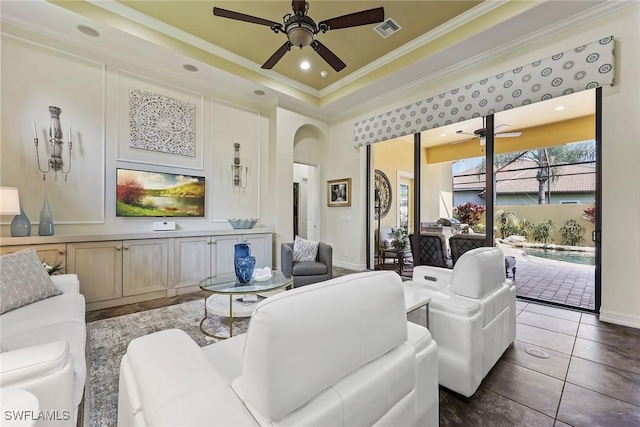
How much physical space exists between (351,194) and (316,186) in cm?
97

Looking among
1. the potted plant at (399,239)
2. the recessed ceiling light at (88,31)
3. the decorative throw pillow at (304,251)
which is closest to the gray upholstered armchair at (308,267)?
the decorative throw pillow at (304,251)

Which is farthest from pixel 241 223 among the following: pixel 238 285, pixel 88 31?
pixel 88 31

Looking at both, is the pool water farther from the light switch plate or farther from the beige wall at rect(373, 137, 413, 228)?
the light switch plate

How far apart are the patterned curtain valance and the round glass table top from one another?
130 inches

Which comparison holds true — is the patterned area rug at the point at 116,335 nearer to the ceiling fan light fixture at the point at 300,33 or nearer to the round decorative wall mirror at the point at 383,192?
the ceiling fan light fixture at the point at 300,33

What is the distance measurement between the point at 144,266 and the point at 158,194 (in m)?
1.10

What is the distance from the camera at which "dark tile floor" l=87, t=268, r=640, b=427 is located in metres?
1.51

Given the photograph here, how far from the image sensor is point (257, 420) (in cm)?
69

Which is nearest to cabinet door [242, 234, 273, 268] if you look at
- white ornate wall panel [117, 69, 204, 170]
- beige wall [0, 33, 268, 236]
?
beige wall [0, 33, 268, 236]

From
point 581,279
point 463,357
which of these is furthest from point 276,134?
point 581,279

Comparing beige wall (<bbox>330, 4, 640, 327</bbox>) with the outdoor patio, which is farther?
the outdoor patio

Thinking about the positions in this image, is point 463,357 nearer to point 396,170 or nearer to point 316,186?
point 316,186

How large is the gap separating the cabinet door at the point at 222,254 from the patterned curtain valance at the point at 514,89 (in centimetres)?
332

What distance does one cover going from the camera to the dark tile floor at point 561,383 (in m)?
1.51
